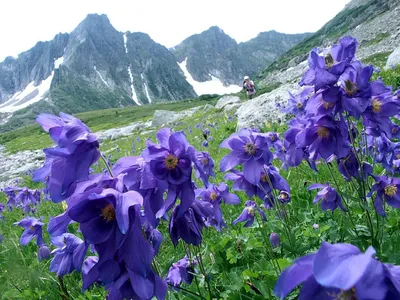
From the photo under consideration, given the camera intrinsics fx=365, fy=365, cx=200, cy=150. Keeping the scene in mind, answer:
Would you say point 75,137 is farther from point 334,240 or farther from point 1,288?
point 1,288

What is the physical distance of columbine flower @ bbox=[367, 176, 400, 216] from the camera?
8.07 ft

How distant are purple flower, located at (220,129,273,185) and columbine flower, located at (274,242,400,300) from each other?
4.45 ft

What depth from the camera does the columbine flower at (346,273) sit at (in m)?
0.72

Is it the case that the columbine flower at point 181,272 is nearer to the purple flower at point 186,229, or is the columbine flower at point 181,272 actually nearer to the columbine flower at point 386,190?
the purple flower at point 186,229

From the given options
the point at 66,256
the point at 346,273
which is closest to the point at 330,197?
the point at 66,256

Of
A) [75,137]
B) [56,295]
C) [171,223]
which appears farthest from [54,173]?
[56,295]

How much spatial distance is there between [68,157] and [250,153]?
1101 mm

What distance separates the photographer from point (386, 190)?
2486mm

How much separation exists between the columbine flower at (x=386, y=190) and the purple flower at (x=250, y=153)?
0.83 m

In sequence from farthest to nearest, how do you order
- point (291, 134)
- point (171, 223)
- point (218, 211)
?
1. point (218, 211)
2. point (291, 134)
3. point (171, 223)

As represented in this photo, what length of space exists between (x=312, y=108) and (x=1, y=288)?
326cm

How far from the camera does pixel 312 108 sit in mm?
1978

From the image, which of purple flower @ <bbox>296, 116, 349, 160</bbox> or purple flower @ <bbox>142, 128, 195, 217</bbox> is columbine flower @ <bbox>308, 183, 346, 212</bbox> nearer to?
purple flower @ <bbox>296, 116, 349, 160</bbox>

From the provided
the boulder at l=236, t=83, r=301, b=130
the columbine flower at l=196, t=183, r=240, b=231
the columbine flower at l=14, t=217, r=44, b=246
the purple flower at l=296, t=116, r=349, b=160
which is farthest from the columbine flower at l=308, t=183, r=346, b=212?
the boulder at l=236, t=83, r=301, b=130
